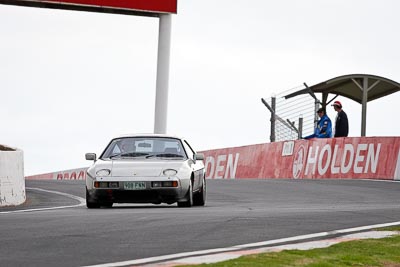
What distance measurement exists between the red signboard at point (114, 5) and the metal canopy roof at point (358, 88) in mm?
5734

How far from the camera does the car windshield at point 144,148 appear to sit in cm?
1792

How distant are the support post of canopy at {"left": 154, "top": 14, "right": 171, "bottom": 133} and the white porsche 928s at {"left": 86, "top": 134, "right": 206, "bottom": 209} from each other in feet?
56.2

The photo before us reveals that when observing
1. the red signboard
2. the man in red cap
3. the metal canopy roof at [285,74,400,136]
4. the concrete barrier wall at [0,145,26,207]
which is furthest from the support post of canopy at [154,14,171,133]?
the concrete barrier wall at [0,145,26,207]

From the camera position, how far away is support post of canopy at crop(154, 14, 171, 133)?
115 ft

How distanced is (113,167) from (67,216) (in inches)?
140

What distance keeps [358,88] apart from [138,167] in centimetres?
1646

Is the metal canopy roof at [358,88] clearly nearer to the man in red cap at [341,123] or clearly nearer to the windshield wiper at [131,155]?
the man in red cap at [341,123]

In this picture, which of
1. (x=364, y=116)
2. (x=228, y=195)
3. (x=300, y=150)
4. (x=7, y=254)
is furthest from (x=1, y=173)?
(x=364, y=116)

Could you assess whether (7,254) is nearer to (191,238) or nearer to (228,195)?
(191,238)

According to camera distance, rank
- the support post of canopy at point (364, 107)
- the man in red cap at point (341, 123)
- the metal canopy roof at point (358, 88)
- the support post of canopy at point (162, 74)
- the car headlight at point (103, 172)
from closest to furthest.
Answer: the car headlight at point (103, 172) < the man in red cap at point (341, 123) < the metal canopy roof at point (358, 88) < the support post of canopy at point (364, 107) < the support post of canopy at point (162, 74)

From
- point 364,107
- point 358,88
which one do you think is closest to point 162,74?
point 358,88

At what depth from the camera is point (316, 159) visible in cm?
3094

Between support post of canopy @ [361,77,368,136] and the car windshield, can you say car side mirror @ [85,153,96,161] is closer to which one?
the car windshield

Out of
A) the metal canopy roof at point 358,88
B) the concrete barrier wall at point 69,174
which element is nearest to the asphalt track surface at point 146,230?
the metal canopy roof at point 358,88
